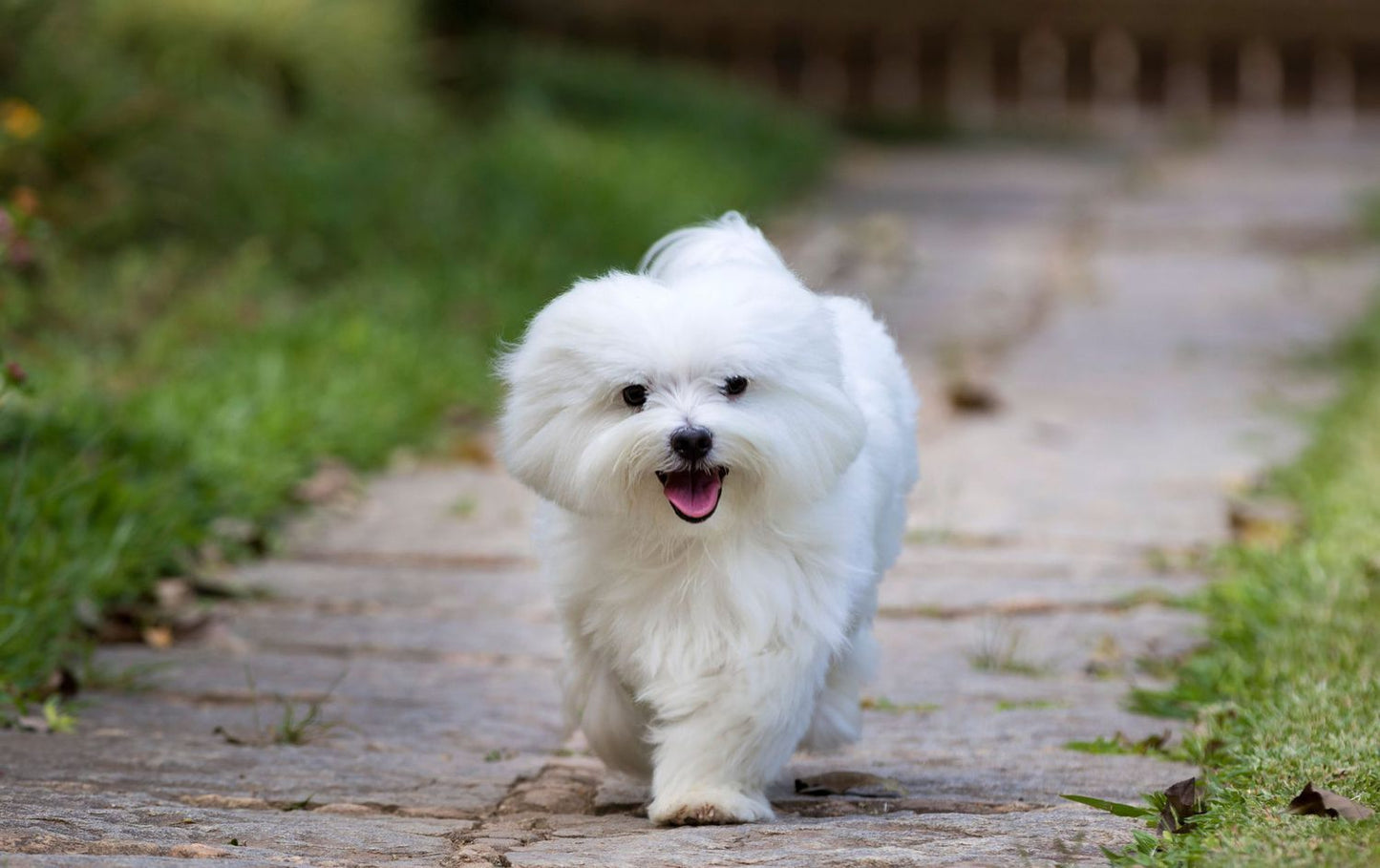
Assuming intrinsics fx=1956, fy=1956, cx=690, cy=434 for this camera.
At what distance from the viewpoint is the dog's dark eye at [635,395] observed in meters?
3.16

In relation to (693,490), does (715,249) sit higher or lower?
higher

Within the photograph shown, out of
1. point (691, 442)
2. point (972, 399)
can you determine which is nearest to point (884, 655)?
point (691, 442)

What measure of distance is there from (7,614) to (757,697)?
189cm

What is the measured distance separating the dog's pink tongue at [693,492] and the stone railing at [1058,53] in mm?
15800

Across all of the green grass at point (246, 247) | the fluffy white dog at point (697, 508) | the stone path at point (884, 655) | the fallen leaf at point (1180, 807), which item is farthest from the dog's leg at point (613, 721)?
the green grass at point (246, 247)

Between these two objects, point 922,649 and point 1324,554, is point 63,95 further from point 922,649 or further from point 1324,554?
point 1324,554

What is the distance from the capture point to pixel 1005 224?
1248 centimetres

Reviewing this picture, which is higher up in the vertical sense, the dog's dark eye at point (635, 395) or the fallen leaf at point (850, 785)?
the dog's dark eye at point (635, 395)

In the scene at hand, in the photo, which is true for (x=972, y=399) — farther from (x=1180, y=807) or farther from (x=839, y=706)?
(x=1180, y=807)

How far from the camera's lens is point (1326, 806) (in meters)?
2.89

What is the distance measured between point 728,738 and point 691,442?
21.3 inches

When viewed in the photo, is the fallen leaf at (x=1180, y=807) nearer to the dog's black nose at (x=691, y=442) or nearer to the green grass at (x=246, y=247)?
the dog's black nose at (x=691, y=442)

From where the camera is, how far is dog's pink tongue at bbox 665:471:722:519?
3141 millimetres

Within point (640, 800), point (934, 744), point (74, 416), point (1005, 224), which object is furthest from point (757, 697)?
point (1005, 224)
